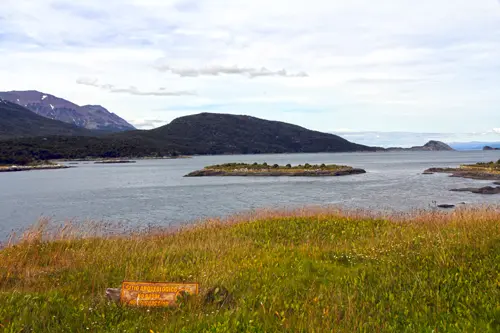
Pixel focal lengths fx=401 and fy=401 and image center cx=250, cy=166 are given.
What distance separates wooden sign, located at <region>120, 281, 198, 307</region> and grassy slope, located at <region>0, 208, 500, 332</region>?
0.77 feet

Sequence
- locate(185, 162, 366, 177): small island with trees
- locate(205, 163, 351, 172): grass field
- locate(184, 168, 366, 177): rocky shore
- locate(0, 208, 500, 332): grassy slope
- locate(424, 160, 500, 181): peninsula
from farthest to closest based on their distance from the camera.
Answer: locate(205, 163, 351, 172): grass field, locate(185, 162, 366, 177): small island with trees, locate(184, 168, 366, 177): rocky shore, locate(424, 160, 500, 181): peninsula, locate(0, 208, 500, 332): grassy slope

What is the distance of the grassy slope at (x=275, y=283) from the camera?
6.40m

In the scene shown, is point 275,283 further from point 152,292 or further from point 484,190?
point 484,190

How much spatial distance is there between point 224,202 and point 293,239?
1490 inches

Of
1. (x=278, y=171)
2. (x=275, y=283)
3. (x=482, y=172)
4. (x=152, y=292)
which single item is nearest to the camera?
(x=152, y=292)

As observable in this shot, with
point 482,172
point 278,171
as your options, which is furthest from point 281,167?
point 482,172

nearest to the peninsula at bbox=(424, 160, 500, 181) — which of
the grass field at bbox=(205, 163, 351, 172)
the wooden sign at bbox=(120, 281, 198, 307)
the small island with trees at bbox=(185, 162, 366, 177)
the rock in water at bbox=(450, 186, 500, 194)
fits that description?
the rock in water at bbox=(450, 186, 500, 194)

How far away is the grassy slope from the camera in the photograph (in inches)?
252

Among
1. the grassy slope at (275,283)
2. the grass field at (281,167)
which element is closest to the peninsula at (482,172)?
the grass field at (281,167)

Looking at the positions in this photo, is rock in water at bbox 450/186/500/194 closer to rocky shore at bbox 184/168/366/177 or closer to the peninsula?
the peninsula

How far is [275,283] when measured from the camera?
8.50 metres

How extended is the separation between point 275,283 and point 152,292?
2542mm

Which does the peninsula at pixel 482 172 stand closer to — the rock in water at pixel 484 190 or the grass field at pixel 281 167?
the rock in water at pixel 484 190

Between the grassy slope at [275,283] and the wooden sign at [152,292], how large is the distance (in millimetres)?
236
